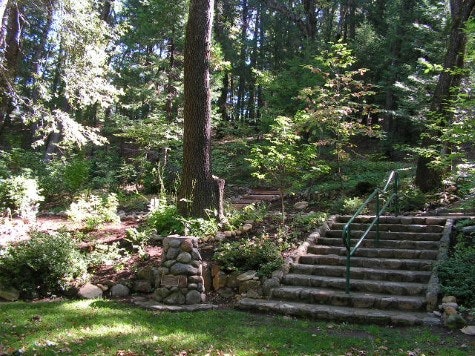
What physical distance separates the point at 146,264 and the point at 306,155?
3.69 m

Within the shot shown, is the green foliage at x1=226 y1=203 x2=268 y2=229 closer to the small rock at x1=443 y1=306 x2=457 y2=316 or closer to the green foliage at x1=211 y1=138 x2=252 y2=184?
the small rock at x1=443 y1=306 x2=457 y2=316

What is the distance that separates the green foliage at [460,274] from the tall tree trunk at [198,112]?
13.6 ft

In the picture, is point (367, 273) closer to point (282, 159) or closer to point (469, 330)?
point (469, 330)

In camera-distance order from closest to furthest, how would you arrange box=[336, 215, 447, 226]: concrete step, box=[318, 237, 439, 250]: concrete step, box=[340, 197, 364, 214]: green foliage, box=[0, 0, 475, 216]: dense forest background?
1. box=[318, 237, 439, 250]: concrete step
2. box=[336, 215, 447, 226]: concrete step
3. box=[0, 0, 475, 216]: dense forest background
4. box=[340, 197, 364, 214]: green foliage

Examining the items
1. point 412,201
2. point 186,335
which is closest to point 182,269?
point 186,335

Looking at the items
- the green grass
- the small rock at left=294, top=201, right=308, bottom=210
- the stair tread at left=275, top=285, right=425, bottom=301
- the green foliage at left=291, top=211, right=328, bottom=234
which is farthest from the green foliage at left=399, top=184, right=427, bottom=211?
the green grass

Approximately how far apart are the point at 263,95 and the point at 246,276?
11.9m

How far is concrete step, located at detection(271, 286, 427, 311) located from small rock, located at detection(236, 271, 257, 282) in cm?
49

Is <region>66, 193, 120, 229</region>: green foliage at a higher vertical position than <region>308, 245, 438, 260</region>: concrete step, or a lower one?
higher

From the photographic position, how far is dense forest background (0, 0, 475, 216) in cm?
861

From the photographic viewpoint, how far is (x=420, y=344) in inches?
170

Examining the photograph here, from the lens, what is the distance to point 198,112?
8133 millimetres

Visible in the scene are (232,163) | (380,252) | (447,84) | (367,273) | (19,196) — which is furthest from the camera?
(232,163)

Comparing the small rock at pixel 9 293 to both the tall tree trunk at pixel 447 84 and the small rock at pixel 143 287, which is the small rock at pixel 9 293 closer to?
the small rock at pixel 143 287
